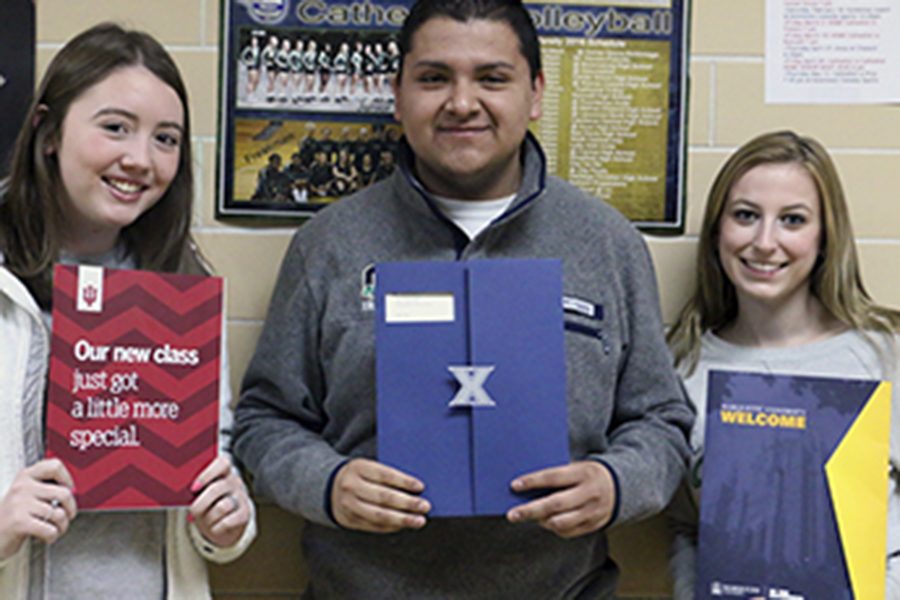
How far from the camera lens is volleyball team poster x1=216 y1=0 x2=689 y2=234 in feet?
5.83

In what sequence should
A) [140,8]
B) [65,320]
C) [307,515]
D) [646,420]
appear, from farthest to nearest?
[140,8], [646,420], [307,515], [65,320]

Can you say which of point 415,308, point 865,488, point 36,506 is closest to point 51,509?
point 36,506

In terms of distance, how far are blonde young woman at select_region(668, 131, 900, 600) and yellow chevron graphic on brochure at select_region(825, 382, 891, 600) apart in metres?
0.23

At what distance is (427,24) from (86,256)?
2.12ft

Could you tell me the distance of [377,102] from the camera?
179 cm

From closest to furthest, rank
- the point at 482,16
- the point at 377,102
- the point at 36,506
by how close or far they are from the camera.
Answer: the point at 36,506 → the point at 482,16 → the point at 377,102

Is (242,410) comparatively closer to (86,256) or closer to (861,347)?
(86,256)

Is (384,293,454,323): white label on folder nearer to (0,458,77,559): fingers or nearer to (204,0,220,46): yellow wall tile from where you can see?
(0,458,77,559): fingers

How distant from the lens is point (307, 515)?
4.66 feet

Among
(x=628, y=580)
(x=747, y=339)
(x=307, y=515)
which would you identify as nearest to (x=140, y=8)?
(x=307, y=515)

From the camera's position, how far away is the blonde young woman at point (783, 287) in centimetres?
164

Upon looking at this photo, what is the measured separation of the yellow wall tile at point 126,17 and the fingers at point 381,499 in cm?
95

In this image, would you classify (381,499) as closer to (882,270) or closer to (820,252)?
(820,252)

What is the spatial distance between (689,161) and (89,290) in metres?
1.14
